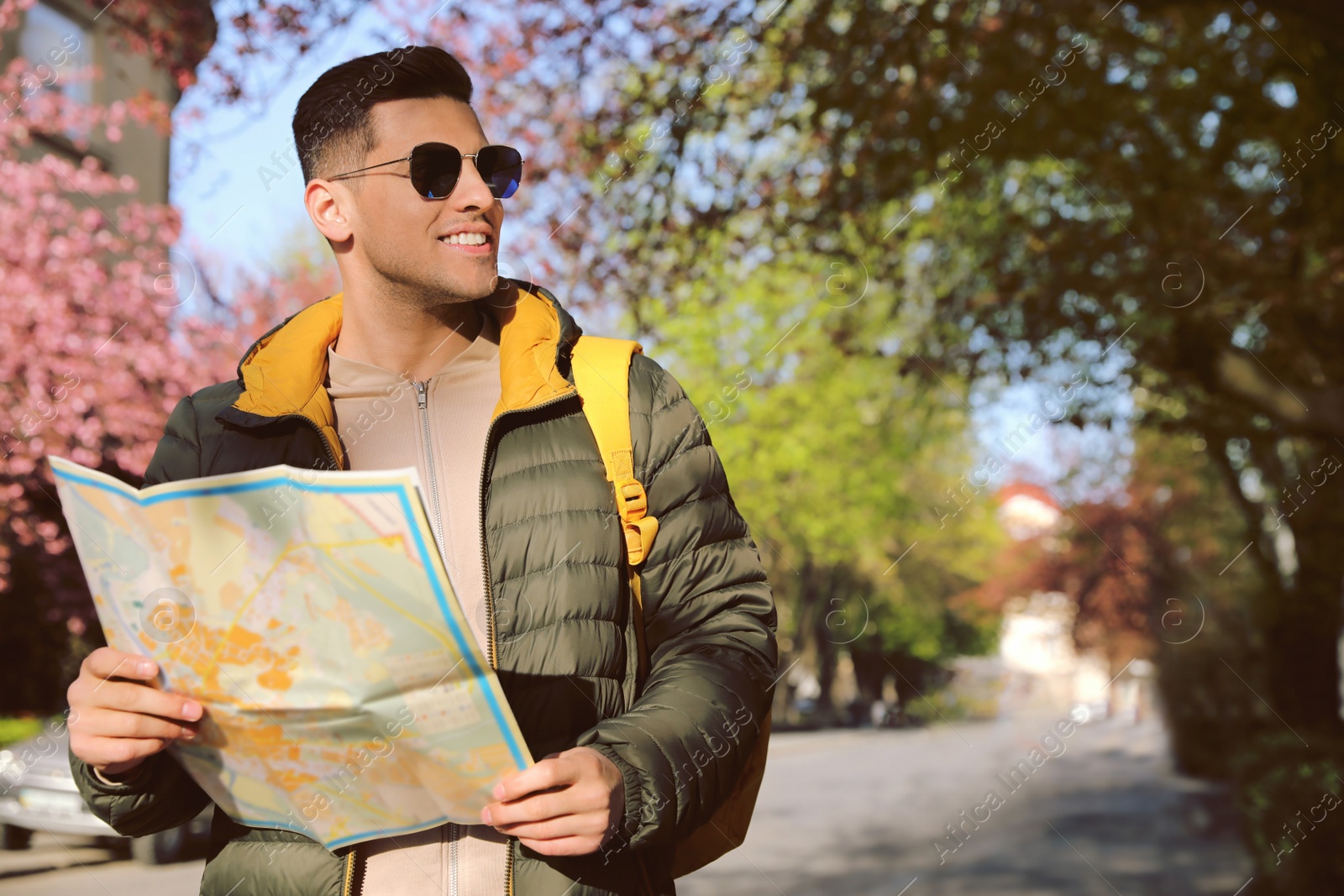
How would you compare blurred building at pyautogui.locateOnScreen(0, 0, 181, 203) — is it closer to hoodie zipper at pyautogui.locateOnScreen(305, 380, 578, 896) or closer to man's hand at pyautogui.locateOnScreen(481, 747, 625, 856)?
hoodie zipper at pyautogui.locateOnScreen(305, 380, 578, 896)

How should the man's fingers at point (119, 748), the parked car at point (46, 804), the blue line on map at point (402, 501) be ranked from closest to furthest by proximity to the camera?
the blue line on map at point (402, 501) → the man's fingers at point (119, 748) → the parked car at point (46, 804)

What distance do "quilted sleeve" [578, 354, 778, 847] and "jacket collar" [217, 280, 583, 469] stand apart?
0.14 m

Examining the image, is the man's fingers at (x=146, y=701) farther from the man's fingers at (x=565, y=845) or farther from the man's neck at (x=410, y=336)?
the man's neck at (x=410, y=336)

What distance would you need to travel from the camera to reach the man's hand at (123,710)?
149 centimetres

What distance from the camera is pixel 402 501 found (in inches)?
50.9

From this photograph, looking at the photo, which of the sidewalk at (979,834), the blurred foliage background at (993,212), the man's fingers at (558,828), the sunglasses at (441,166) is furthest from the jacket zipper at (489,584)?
the sidewalk at (979,834)

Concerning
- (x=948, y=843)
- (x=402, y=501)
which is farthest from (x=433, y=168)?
(x=948, y=843)

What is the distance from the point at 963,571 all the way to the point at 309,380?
43943mm

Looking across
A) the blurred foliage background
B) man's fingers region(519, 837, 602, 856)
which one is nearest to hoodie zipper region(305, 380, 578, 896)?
man's fingers region(519, 837, 602, 856)

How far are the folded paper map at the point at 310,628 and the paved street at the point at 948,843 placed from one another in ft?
30.4

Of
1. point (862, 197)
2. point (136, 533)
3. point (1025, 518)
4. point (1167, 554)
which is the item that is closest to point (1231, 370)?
point (862, 197)

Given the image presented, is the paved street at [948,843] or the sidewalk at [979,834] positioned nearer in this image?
the paved street at [948,843]

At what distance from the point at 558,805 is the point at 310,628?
0.38 meters

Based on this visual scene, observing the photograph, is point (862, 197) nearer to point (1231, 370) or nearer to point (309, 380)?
point (1231, 370)
